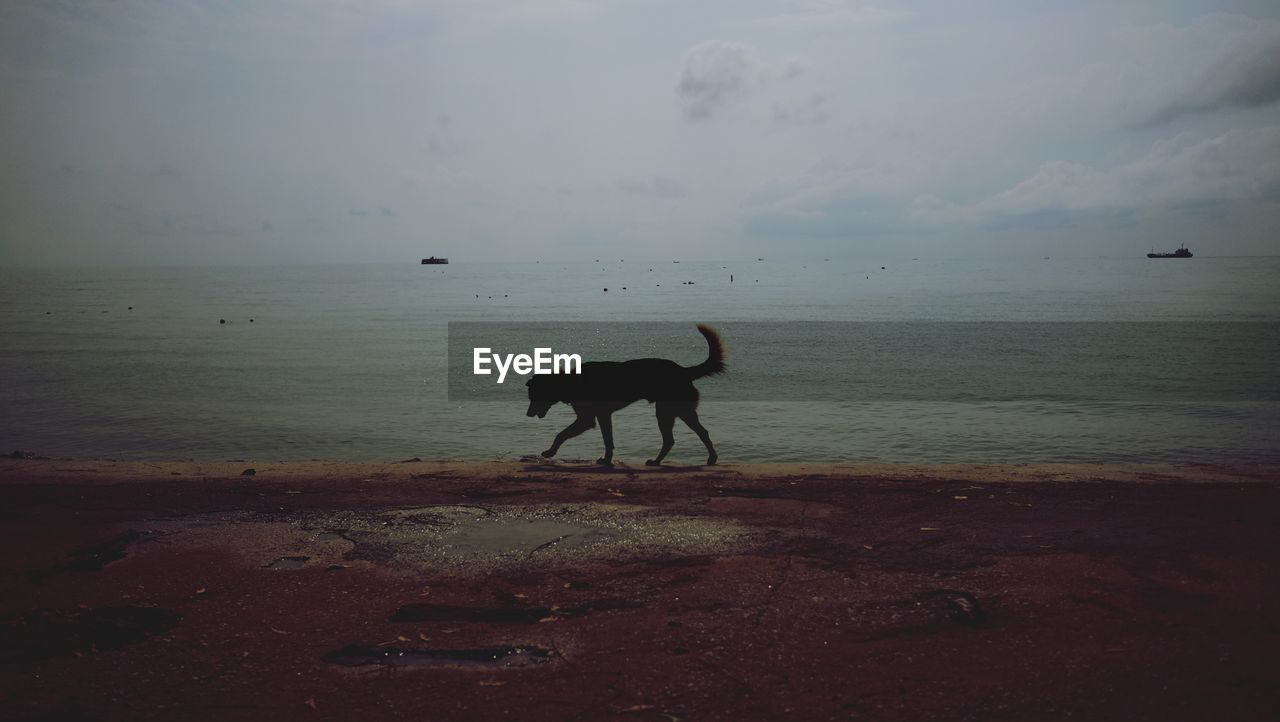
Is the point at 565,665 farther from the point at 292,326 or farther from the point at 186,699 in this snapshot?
the point at 292,326

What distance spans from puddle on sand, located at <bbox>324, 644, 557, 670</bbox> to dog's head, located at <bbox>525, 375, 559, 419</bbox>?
794 centimetres

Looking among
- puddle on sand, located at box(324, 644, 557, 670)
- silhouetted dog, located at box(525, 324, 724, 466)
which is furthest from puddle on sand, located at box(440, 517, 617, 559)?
silhouetted dog, located at box(525, 324, 724, 466)

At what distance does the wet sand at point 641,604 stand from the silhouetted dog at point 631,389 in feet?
9.68

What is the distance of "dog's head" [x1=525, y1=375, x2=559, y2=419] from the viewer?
43.0ft

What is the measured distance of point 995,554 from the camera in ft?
22.7

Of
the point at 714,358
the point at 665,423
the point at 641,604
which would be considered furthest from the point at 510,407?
the point at 641,604

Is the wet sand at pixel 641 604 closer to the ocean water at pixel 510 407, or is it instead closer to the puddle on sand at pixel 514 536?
the puddle on sand at pixel 514 536

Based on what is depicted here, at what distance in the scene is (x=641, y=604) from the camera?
5848 mm

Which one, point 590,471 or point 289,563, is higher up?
point 289,563

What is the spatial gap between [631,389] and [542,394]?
1.57m

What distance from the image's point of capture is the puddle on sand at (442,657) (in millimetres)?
4945

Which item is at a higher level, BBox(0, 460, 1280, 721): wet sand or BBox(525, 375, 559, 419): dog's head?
BBox(525, 375, 559, 419): dog's head
